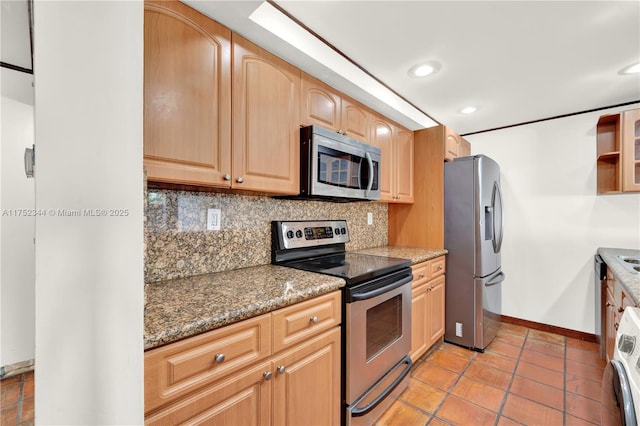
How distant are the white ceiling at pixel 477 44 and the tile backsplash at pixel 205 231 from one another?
849 millimetres

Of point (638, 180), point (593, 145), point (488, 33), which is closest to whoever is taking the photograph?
point (488, 33)

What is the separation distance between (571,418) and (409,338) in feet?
3.23

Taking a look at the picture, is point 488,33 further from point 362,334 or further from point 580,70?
point 362,334

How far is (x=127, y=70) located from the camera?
480 millimetres

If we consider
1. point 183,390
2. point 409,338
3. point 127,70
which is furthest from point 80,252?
point 409,338

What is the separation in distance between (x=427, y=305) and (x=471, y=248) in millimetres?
648

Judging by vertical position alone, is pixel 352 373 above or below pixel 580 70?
below

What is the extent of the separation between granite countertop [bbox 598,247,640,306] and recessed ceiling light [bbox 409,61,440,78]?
5.24ft

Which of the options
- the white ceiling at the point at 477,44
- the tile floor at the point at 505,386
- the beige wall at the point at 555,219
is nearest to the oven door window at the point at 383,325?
the tile floor at the point at 505,386

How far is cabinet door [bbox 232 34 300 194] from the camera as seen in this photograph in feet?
4.44

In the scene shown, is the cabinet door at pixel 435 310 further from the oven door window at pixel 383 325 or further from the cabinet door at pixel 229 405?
the cabinet door at pixel 229 405

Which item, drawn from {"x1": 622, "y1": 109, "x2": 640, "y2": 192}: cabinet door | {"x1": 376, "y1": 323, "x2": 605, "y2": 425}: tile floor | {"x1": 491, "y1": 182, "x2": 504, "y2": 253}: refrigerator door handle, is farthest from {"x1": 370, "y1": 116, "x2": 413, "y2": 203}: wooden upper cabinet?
{"x1": 622, "y1": 109, "x2": 640, "y2": 192}: cabinet door

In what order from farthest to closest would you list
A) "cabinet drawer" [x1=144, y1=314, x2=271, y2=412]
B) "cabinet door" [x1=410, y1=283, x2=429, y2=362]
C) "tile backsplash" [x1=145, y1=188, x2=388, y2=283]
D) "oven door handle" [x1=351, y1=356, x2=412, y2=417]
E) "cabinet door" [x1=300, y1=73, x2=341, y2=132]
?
"cabinet door" [x1=410, y1=283, x2=429, y2=362] → "cabinet door" [x1=300, y1=73, x2=341, y2=132] → "oven door handle" [x1=351, y1=356, x2=412, y2=417] → "tile backsplash" [x1=145, y1=188, x2=388, y2=283] → "cabinet drawer" [x1=144, y1=314, x2=271, y2=412]

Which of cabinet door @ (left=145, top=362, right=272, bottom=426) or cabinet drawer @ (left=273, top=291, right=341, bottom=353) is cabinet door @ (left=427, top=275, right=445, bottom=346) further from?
cabinet door @ (left=145, top=362, right=272, bottom=426)
